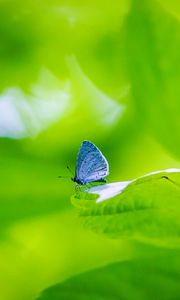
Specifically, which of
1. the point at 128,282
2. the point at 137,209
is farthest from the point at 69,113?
the point at 137,209

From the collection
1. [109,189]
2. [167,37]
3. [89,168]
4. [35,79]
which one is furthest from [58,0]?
[109,189]

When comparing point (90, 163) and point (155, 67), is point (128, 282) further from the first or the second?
point (155, 67)

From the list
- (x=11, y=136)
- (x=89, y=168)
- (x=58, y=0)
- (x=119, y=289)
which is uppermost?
(x=58, y=0)

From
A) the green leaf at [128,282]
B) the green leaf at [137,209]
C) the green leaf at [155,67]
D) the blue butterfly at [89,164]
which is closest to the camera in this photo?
the green leaf at [137,209]

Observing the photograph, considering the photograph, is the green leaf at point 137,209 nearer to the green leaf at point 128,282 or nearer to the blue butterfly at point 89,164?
the green leaf at point 128,282

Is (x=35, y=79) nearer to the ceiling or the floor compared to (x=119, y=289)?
nearer to the ceiling

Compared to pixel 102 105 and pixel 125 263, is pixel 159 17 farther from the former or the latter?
pixel 125 263

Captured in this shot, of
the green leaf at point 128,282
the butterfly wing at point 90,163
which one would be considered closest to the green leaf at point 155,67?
the butterfly wing at point 90,163
